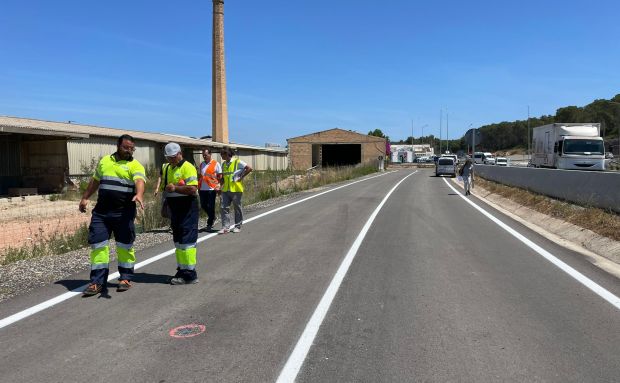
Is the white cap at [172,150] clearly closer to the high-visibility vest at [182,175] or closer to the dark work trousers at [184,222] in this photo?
the high-visibility vest at [182,175]

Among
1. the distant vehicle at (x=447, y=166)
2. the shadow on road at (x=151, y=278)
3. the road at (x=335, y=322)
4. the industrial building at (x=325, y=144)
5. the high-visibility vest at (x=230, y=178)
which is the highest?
the industrial building at (x=325, y=144)

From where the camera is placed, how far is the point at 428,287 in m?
6.79

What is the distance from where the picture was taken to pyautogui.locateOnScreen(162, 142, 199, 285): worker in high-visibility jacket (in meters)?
6.91

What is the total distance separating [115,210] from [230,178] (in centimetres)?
510

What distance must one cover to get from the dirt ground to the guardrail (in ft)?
43.5

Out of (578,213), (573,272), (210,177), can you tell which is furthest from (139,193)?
(578,213)

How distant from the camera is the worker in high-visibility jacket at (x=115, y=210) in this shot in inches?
249

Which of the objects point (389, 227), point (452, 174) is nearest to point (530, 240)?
point (389, 227)

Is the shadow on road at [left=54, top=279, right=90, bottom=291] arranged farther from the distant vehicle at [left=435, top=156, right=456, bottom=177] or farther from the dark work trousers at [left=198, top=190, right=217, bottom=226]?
the distant vehicle at [left=435, top=156, right=456, bottom=177]

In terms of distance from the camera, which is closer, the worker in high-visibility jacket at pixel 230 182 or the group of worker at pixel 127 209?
the group of worker at pixel 127 209

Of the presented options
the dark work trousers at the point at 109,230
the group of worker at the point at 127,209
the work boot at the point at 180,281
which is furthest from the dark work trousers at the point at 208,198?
the dark work trousers at the point at 109,230

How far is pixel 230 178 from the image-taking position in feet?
37.7

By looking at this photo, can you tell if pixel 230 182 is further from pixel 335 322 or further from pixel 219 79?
pixel 219 79

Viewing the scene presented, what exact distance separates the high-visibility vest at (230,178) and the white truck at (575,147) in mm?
23453
